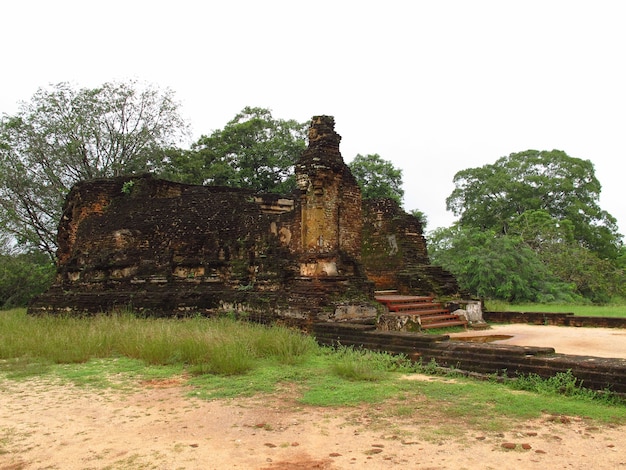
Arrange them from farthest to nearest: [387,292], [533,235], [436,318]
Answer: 1. [533,235]
2. [387,292]
3. [436,318]

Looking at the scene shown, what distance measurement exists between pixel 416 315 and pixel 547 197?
2802 centimetres

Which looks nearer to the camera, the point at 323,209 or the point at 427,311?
the point at 323,209

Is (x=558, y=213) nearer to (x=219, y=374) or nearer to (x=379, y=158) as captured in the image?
(x=379, y=158)

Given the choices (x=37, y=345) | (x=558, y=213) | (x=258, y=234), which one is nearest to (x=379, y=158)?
(x=558, y=213)

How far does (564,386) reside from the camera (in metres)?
5.27

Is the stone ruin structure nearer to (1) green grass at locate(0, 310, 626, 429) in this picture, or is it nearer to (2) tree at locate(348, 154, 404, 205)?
(1) green grass at locate(0, 310, 626, 429)

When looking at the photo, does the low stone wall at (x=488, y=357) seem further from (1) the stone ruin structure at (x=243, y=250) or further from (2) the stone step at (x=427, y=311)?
(2) the stone step at (x=427, y=311)

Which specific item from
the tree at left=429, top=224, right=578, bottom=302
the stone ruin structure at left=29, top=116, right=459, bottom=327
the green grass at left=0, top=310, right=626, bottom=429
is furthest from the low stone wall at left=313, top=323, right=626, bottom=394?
the tree at left=429, top=224, right=578, bottom=302

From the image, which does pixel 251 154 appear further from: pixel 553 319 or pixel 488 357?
pixel 488 357

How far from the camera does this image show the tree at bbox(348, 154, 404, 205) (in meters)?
26.8

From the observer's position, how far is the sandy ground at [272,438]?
3.65 meters

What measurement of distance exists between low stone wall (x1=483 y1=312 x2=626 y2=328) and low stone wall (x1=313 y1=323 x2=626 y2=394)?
6.07 m

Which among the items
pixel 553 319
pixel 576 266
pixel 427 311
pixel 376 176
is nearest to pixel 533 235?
pixel 576 266

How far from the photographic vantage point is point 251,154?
86.2 feet
